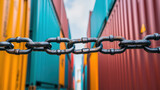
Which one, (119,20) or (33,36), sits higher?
(119,20)

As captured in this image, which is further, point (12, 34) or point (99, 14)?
point (99, 14)

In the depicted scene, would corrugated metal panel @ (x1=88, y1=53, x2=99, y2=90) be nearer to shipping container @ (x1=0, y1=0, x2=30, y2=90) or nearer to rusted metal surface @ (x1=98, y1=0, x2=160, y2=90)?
rusted metal surface @ (x1=98, y1=0, x2=160, y2=90)

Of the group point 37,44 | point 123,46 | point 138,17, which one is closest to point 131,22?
point 138,17

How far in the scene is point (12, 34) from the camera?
10.0ft

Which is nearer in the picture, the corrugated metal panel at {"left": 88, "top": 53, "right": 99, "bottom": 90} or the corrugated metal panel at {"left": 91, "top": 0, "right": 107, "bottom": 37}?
the corrugated metal panel at {"left": 91, "top": 0, "right": 107, "bottom": 37}

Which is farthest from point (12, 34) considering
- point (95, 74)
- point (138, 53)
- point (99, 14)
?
point (95, 74)

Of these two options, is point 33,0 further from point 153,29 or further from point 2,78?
point 153,29

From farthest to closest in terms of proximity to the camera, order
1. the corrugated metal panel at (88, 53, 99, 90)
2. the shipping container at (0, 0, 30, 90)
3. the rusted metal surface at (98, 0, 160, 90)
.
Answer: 1. the corrugated metal panel at (88, 53, 99, 90)
2. the shipping container at (0, 0, 30, 90)
3. the rusted metal surface at (98, 0, 160, 90)

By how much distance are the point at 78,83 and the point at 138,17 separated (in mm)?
35778

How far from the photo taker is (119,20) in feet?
12.9

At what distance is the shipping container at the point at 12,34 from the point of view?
9.03ft

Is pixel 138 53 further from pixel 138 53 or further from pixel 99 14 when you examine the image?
pixel 99 14

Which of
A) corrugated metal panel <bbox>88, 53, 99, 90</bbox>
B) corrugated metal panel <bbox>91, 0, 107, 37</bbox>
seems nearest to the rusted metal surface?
corrugated metal panel <bbox>91, 0, 107, 37</bbox>

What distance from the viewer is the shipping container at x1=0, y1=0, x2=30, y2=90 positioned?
275 cm
